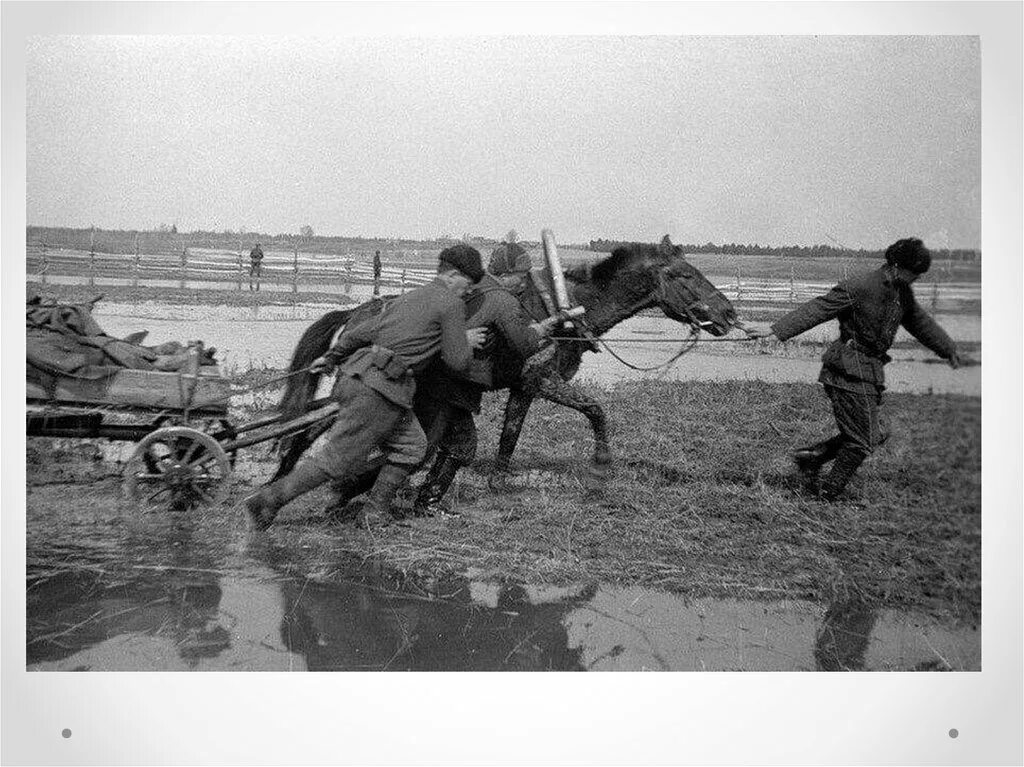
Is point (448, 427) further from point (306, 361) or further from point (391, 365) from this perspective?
point (306, 361)

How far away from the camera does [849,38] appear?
198 inches

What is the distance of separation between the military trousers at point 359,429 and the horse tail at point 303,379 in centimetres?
16

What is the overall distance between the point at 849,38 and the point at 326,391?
10.3 feet

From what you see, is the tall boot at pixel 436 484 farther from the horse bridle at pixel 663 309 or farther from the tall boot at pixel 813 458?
the tall boot at pixel 813 458

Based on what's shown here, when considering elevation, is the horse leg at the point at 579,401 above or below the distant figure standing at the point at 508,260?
below

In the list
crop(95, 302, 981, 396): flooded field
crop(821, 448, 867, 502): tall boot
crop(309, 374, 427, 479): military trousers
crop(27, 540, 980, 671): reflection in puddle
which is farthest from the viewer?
crop(821, 448, 867, 502): tall boot

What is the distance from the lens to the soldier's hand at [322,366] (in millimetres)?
5145

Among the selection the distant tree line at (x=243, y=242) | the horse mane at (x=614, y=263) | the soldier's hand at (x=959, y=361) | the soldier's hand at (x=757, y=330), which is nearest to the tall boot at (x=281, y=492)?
the distant tree line at (x=243, y=242)

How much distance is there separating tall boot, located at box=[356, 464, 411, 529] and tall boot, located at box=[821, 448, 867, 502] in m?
2.17

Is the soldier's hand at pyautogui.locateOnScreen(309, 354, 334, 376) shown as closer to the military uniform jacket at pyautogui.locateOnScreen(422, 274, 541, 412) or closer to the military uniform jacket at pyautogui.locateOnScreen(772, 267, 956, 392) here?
the military uniform jacket at pyautogui.locateOnScreen(422, 274, 541, 412)

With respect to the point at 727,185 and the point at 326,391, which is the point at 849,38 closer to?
the point at 727,185

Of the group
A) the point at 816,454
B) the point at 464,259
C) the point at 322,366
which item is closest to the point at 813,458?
the point at 816,454

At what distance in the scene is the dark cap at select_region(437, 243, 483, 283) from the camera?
511 cm

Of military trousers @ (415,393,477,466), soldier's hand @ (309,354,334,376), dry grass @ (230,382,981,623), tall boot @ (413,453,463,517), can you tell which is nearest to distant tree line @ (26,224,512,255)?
soldier's hand @ (309,354,334,376)
